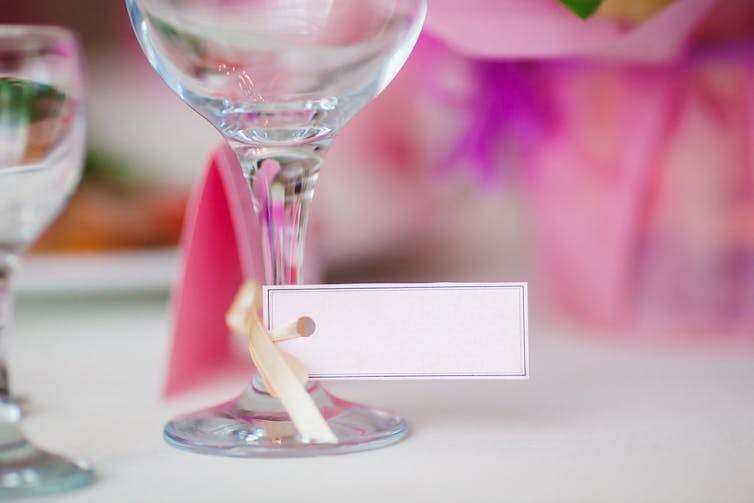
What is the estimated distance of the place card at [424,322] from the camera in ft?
1.60

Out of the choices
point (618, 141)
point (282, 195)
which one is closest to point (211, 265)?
point (282, 195)

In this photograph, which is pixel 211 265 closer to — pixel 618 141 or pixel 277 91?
pixel 277 91

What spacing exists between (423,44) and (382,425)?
0.38m

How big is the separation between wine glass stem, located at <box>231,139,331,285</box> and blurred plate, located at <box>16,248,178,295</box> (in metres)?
0.45

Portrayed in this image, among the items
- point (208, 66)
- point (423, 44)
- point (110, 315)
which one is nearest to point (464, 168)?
point (423, 44)

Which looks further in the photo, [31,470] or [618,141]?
[618,141]

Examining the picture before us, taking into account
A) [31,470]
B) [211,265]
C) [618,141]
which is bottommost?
[31,470]

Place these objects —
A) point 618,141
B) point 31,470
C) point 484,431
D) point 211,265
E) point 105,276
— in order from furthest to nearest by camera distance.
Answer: point 105,276, point 618,141, point 211,265, point 484,431, point 31,470

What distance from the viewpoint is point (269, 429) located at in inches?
19.1

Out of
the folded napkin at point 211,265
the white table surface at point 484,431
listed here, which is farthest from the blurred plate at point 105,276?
the folded napkin at point 211,265

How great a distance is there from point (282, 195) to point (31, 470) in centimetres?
17

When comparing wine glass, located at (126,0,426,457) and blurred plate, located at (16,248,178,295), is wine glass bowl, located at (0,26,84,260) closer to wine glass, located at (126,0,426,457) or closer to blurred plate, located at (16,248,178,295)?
wine glass, located at (126,0,426,457)

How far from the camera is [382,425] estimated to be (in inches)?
20.0

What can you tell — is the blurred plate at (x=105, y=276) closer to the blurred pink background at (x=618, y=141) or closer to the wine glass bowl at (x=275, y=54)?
the blurred pink background at (x=618, y=141)
